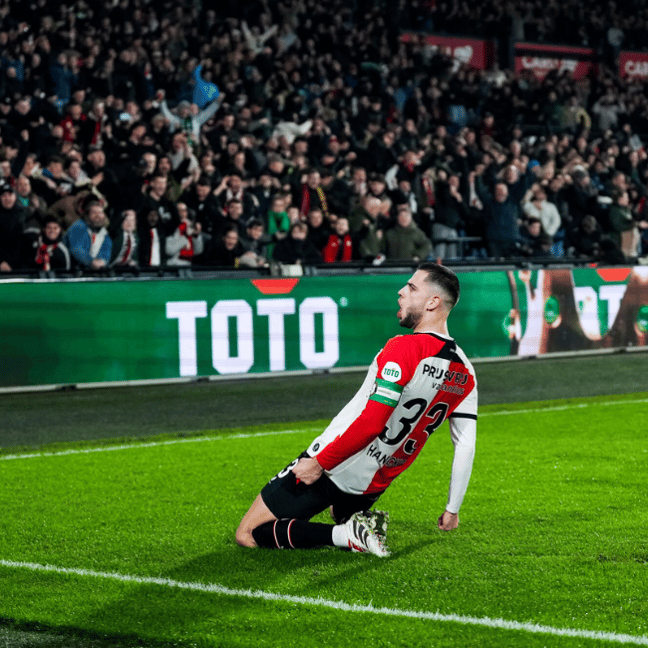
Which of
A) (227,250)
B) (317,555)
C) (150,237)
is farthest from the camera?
(227,250)

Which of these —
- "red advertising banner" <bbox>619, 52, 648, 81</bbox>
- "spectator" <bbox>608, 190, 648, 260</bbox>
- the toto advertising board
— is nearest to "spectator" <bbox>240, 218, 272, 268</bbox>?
the toto advertising board

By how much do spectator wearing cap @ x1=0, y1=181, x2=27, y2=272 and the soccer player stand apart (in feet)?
29.0

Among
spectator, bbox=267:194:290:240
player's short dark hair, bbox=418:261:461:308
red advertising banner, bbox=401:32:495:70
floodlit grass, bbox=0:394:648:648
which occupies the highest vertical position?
red advertising banner, bbox=401:32:495:70

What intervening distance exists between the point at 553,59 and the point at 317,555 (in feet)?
103

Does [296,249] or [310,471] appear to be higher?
[296,249]

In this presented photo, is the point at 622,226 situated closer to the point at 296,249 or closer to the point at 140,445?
the point at 296,249

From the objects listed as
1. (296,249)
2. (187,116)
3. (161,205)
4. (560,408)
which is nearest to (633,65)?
(187,116)

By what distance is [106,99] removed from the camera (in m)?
18.3

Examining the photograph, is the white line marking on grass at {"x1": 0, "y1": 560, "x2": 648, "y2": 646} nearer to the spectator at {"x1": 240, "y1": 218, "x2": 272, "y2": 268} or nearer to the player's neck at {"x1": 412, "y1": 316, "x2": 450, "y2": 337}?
the player's neck at {"x1": 412, "y1": 316, "x2": 450, "y2": 337}

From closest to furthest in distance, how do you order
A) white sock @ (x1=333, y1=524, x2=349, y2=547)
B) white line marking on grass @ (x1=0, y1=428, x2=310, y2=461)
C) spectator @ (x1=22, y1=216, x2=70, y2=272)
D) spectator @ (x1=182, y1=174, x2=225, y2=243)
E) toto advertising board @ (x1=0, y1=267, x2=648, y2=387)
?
1. white sock @ (x1=333, y1=524, x2=349, y2=547)
2. white line marking on grass @ (x1=0, y1=428, x2=310, y2=461)
3. toto advertising board @ (x1=0, y1=267, x2=648, y2=387)
4. spectator @ (x1=22, y1=216, x2=70, y2=272)
5. spectator @ (x1=182, y1=174, x2=225, y2=243)

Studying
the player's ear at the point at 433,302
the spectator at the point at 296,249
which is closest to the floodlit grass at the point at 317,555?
the player's ear at the point at 433,302

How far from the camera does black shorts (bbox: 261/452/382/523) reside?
599 centimetres

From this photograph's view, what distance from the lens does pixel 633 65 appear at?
37.5 m

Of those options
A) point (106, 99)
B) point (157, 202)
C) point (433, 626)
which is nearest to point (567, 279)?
point (157, 202)
